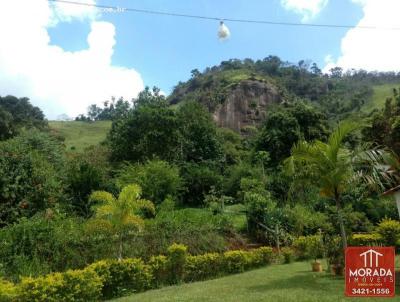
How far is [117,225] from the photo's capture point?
545 inches

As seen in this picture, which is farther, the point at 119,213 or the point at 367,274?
the point at 119,213

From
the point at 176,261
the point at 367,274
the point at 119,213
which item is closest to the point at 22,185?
the point at 119,213

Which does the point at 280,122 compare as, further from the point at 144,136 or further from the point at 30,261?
the point at 30,261

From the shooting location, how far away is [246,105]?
232ft

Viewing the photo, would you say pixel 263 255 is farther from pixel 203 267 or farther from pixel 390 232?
pixel 390 232

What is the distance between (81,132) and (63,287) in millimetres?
64377

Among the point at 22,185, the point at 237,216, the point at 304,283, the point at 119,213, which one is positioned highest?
the point at 22,185

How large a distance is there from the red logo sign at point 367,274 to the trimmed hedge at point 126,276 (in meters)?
6.16

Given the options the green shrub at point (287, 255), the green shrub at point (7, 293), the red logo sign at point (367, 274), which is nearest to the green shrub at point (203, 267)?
the green shrub at point (287, 255)

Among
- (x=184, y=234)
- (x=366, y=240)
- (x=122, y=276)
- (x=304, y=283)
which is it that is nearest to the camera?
(x=304, y=283)

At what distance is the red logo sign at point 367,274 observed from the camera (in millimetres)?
5453

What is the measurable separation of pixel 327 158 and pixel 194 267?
5422 mm

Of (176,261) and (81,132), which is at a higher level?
(81,132)

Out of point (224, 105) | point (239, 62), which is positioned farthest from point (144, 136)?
point (239, 62)
